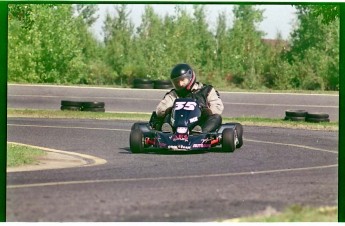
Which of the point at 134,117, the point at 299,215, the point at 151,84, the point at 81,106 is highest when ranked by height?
the point at 151,84

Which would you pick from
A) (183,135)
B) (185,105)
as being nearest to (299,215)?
(183,135)

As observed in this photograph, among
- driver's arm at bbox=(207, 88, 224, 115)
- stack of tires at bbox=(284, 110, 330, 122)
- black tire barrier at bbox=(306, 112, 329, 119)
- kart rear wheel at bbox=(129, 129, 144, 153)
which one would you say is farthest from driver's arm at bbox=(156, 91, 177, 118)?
stack of tires at bbox=(284, 110, 330, 122)

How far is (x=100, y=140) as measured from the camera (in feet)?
58.4

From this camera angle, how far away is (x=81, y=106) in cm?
2144

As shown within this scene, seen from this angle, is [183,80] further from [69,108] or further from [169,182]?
[69,108]

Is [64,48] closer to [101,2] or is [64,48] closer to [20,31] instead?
[20,31]

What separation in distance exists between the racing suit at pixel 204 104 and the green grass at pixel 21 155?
7.49ft

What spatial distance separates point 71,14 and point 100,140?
2.53 m

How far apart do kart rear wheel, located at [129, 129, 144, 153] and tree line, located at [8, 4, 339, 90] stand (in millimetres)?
2056

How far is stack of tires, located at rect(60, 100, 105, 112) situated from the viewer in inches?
837

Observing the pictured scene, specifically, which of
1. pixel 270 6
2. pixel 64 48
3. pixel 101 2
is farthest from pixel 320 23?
pixel 64 48

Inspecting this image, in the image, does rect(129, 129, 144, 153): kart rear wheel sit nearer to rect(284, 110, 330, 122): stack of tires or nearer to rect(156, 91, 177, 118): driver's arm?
rect(156, 91, 177, 118): driver's arm

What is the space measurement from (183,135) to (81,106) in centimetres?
619

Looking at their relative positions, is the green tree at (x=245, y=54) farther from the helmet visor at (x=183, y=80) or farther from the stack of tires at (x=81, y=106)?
the stack of tires at (x=81, y=106)
